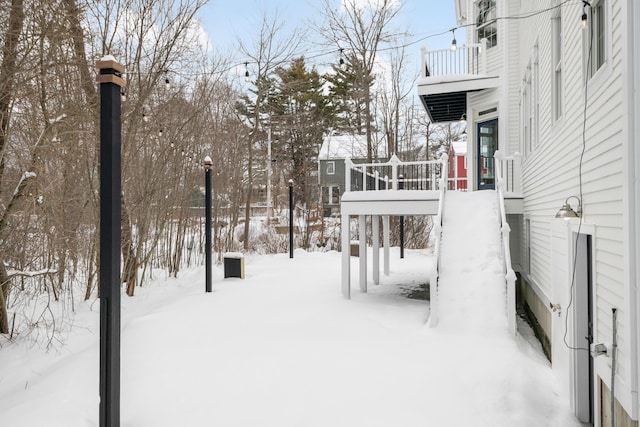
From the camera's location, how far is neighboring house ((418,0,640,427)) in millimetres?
2965

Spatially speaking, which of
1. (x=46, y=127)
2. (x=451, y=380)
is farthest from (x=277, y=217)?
(x=451, y=380)

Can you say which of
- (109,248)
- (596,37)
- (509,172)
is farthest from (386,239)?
(109,248)

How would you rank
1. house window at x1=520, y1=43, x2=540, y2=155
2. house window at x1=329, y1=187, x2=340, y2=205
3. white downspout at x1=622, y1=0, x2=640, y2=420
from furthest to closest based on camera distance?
house window at x1=329, y1=187, x2=340, y2=205, house window at x1=520, y1=43, x2=540, y2=155, white downspout at x1=622, y1=0, x2=640, y2=420

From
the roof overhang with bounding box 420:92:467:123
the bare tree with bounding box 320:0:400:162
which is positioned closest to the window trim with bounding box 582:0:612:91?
the roof overhang with bounding box 420:92:467:123

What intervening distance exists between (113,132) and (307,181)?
785 inches

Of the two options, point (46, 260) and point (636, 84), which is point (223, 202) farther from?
point (636, 84)

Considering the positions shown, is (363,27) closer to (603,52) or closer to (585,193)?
(603,52)

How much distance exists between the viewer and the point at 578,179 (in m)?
4.57

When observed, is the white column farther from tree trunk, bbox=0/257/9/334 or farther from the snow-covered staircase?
tree trunk, bbox=0/257/9/334

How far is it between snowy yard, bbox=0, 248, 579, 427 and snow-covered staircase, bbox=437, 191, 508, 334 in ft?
1.22

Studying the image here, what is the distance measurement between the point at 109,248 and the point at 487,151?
10638 mm

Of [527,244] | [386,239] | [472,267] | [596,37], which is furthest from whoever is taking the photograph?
[386,239]

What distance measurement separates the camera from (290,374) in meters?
4.79

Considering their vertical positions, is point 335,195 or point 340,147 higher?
point 340,147
